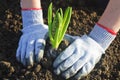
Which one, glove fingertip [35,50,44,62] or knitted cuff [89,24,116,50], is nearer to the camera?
glove fingertip [35,50,44,62]

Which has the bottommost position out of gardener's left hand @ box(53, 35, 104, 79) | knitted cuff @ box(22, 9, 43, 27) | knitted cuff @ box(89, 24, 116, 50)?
gardener's left hand @ box(53, 35, 104, 79)

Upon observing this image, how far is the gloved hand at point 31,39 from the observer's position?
205cm

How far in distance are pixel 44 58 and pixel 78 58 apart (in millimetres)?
193

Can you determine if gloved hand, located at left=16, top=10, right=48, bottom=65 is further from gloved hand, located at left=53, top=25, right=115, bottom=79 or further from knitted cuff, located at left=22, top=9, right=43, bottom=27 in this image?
gloved hand, located at left=53, top=25, right=115, bottom=79

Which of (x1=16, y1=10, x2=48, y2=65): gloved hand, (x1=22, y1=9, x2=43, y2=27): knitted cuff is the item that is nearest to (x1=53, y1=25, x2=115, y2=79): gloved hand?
(x1=16, y1=10, x2=48, y2=65): gloved hand

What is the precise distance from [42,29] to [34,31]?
0.05 meters

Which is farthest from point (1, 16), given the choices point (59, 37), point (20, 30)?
point (59, 37)

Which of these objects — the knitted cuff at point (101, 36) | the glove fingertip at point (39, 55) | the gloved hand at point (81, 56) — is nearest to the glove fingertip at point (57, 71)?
the gloved hand at point (81, 56)

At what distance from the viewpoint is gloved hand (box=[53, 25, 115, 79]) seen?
2045mm

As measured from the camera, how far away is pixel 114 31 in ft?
7.29

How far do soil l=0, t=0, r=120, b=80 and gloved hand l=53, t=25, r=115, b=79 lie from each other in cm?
7

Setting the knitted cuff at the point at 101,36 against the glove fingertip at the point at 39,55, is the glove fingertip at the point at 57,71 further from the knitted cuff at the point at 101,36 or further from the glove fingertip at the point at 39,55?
the knitted cuff at the point at 101,36

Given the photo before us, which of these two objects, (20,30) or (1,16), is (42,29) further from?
(1,16)

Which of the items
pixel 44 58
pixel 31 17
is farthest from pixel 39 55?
pixel 31 17
